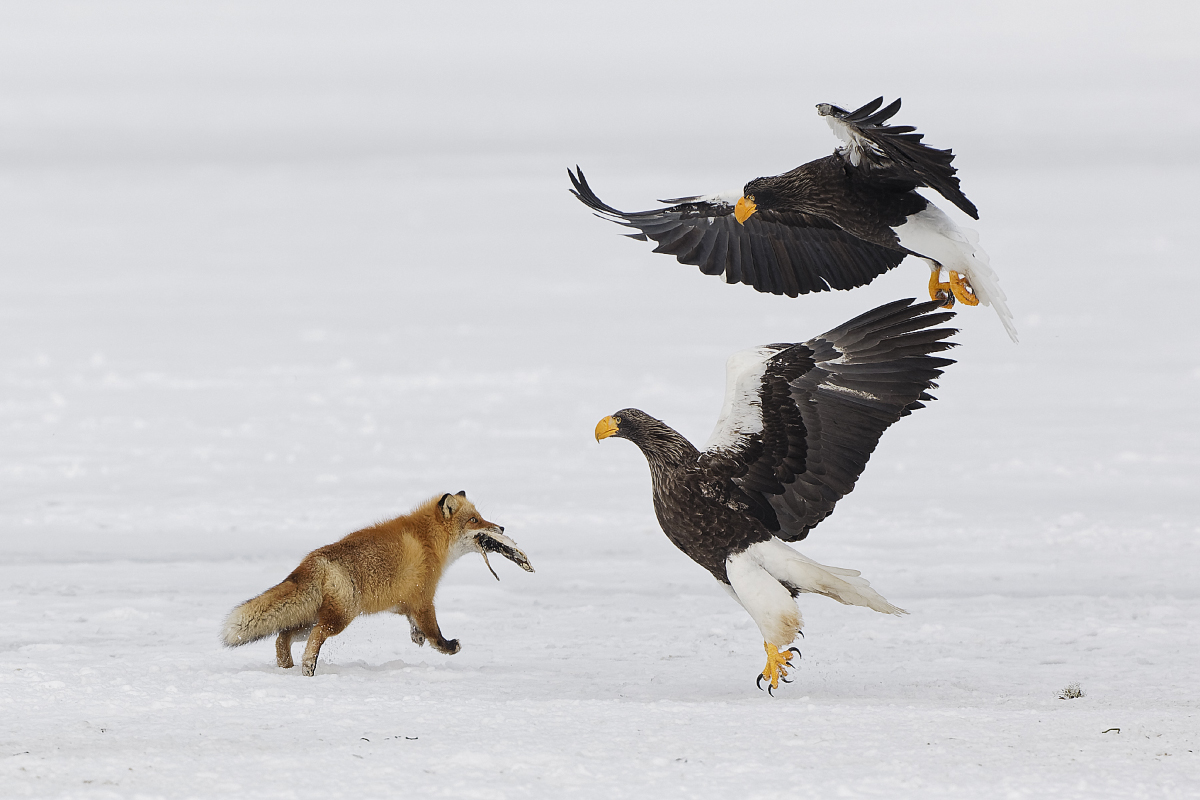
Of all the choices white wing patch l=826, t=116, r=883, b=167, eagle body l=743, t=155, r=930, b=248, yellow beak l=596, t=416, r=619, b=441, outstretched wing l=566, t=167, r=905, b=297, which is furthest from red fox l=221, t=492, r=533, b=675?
white wing patch l=826, t=116, r=883, b=167

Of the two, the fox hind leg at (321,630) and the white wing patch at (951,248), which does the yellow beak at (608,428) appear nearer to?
the fox hind leg at (321,630)

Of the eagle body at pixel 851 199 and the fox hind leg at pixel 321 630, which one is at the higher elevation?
the eagle body at pixel 851 199

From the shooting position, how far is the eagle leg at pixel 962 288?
6.76 meters

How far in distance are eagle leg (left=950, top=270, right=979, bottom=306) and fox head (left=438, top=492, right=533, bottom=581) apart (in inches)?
102

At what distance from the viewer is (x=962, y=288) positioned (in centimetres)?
677

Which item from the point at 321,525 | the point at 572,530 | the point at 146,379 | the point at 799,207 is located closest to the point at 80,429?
the point at 146,379

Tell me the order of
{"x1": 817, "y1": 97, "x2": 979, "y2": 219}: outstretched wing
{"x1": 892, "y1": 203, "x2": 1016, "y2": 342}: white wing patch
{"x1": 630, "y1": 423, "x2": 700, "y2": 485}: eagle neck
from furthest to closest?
{"x1": 892, "y1": 203, "x2": 1016, "y2": 342}: white wing patch, {"x1": 630, "y1": 423, "x2": 700, "y2": 485}: eagle neck, {"x1": 817, "y1": 97, "x2": 979, "y2": 219}: outstretched wing

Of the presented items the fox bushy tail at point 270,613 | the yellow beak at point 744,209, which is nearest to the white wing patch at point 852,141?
the yellow beak at point 744,209

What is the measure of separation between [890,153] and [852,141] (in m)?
0.38

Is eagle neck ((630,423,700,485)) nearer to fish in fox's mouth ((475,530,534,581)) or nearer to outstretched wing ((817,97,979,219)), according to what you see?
fish in fox's mouth ((475,530,534,581))

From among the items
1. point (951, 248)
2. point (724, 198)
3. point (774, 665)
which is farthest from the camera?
point (724, 198)

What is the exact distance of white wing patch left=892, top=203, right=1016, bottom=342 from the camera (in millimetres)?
6605

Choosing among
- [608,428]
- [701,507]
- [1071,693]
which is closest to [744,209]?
[608,428]

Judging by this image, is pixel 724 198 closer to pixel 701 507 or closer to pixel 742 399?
pixel 742 399
